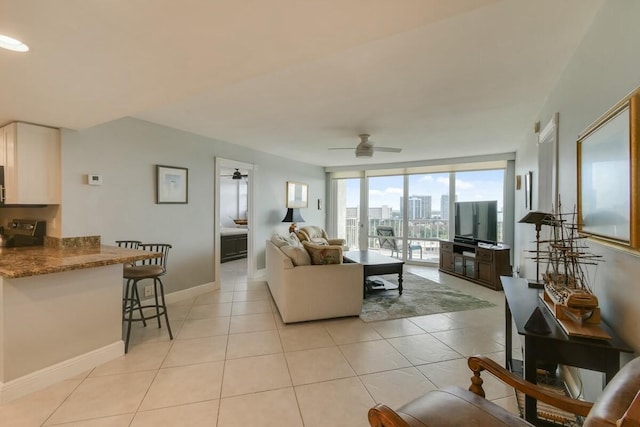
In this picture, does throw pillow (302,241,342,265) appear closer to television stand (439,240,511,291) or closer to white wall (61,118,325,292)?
white wall (61,118,325,292)

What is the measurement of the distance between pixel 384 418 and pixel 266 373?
1506 mm

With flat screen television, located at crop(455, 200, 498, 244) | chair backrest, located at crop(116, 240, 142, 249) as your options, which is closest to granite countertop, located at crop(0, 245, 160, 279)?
chair backrest, located at crop(116, 240, 142, 249)

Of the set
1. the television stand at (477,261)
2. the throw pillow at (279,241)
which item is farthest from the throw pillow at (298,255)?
the television stand at (477,261)

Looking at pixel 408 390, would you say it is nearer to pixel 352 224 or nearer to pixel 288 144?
pixel 288 144

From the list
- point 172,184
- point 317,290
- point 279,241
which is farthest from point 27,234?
point 317,290

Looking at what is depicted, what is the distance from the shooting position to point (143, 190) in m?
3.47

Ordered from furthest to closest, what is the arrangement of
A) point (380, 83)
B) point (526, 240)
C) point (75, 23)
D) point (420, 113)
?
point (526, 240) < point (420, 113) < point (380, 83) < point (75, 23)

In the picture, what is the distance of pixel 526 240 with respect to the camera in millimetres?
3906

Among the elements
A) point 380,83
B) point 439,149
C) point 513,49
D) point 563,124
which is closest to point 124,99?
point 380,83

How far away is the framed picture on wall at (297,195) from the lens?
239 inches

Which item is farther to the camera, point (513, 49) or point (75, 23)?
point (513, 49)

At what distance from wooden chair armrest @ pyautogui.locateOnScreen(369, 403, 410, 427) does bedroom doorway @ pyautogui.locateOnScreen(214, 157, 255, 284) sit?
3.84 meters

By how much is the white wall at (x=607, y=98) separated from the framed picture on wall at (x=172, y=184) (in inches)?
160

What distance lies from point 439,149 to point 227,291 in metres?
4.31
